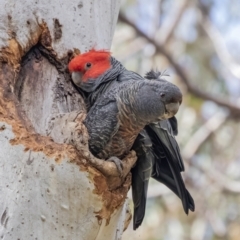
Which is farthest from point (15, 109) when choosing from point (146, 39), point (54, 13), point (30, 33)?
point (146, 39)

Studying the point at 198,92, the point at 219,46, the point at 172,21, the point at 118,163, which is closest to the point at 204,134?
the point at 198,92

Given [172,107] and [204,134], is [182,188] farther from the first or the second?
[204,134]

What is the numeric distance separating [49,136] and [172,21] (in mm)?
4273

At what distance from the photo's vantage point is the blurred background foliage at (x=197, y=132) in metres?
5.05

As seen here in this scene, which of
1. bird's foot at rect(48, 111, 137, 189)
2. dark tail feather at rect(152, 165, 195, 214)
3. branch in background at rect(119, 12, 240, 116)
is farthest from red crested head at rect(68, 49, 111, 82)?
branch in background at rect(119, 12, 240, 116)

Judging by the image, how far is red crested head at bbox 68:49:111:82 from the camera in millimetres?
1920

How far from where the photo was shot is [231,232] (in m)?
5.08

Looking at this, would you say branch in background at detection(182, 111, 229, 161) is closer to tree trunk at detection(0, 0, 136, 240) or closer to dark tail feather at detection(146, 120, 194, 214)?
dark tail feather at detection(146, 120, 194, 214)

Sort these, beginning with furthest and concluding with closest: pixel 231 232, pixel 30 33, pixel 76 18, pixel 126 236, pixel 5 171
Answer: pixel 231 232 → pixel 126 236 → pixel 76 18 → pixel 30 33 → pixel 5 171

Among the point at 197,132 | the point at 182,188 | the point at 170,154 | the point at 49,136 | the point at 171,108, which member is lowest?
the point at 197,132

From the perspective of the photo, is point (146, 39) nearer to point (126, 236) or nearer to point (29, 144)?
point (126, 236)

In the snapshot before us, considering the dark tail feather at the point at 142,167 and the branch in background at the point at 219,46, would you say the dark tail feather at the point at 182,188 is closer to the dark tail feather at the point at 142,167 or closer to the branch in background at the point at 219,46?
the dark tail feather at the point at 142,167

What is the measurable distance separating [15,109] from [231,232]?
3.90 metres

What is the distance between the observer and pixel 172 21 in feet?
18.8
